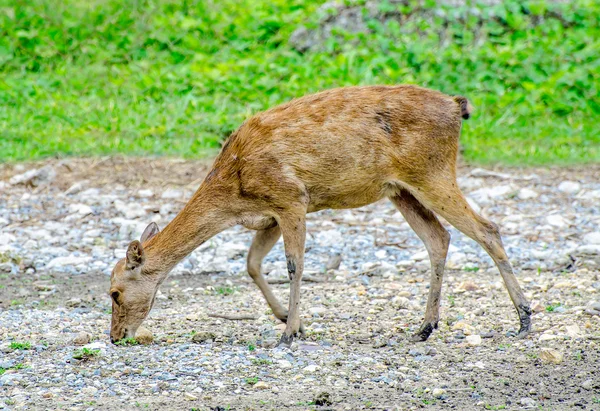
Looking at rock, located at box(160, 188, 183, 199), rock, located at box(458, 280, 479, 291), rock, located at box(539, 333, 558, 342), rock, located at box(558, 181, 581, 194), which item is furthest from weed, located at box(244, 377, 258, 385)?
rock, located at box(558, 181, 581, 194)

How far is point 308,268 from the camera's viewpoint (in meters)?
8.76

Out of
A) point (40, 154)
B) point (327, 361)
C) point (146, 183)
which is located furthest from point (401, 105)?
point (40, 154)

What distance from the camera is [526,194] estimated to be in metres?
10.5

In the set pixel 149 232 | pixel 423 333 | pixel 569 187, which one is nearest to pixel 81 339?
pixel 149 232

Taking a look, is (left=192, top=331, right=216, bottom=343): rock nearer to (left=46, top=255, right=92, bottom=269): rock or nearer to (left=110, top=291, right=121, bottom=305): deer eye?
(left=110, top=291, right=121, bottom=305): deer eye

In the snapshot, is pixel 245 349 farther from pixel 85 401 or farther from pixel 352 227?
pixel 352 227

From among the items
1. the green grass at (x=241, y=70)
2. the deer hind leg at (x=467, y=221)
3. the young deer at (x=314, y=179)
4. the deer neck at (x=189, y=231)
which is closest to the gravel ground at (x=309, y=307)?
the deer hind leg at (x=467, y=221)

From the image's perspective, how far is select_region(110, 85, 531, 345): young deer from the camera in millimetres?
6680

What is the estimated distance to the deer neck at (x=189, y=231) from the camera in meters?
6.80

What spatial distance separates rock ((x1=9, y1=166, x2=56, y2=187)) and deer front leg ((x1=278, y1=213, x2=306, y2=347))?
4792 millimetres

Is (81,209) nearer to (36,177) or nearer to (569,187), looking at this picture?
(36,177)

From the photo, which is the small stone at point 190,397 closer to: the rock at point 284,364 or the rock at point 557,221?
the rock at point 284,364

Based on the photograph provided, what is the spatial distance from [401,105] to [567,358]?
2025 millimetres

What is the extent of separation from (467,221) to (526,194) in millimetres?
3868
